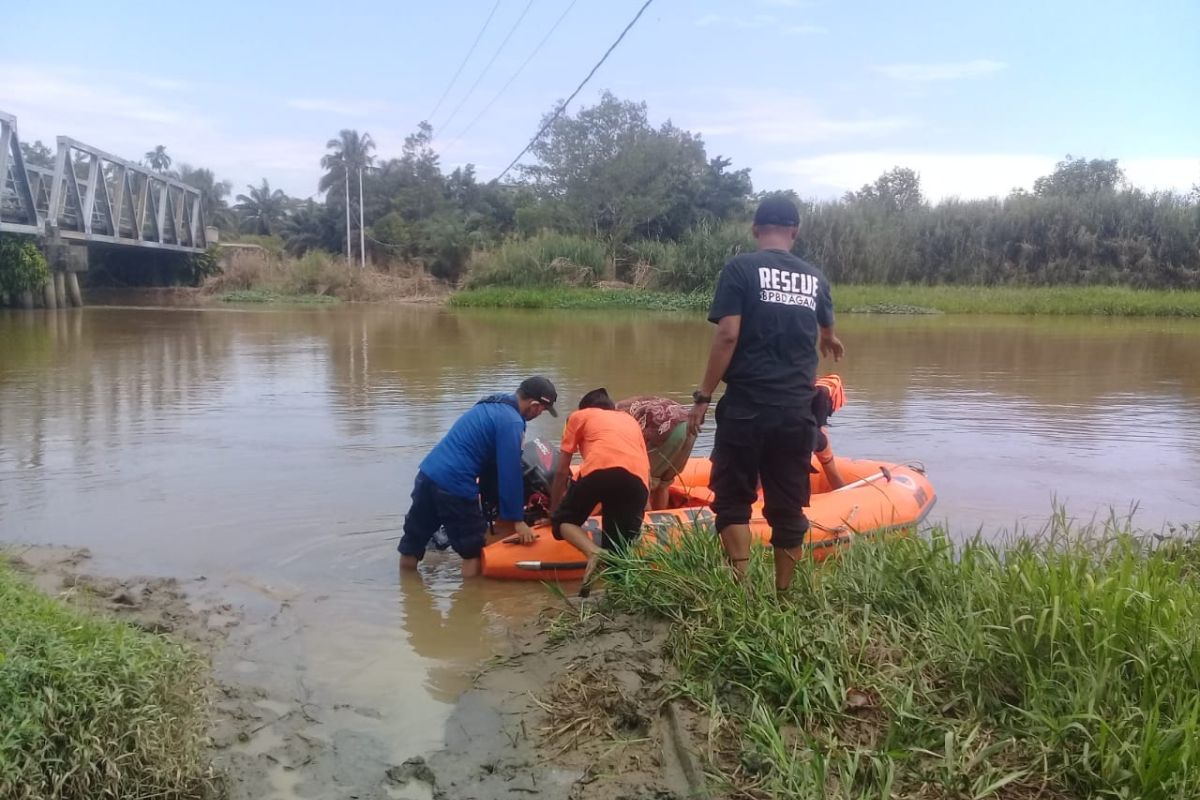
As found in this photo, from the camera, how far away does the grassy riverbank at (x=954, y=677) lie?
104 inches

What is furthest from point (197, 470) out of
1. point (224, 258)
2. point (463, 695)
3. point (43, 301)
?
point (224, 258)

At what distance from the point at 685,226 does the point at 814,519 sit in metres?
33.7

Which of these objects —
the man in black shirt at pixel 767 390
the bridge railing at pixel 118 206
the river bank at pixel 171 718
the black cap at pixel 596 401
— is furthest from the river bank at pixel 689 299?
the river bank at pixel 171 718

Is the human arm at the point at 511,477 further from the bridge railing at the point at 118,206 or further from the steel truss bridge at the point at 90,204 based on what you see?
the bridge railing at the point at 118,206

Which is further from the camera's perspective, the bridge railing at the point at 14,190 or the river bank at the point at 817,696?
the bridge railing at the point at 14,190

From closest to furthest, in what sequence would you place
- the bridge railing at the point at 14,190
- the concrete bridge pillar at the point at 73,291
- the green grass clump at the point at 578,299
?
1. the bridge railing at the point at 14,190
2. the concrete bridge pillar at the point at 73,291
3. the green grass clump at the point at 578,299

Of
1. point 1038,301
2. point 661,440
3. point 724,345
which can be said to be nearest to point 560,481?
point 661,440

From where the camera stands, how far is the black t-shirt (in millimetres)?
3982

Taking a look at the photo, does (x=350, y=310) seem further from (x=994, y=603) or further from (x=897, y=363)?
(x=994, y=603)

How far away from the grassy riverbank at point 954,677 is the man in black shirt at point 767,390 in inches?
11.6

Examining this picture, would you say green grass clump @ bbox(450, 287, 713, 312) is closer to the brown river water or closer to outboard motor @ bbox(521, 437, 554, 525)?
the brown river water

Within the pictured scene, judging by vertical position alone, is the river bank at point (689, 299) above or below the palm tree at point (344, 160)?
below

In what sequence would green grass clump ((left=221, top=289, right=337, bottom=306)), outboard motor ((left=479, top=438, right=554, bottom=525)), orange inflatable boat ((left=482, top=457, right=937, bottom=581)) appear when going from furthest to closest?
green grass clump ((left=221, top=289, right=337, bottom=306))
outboard motor ((left=479, top=438, right=554, bottom=525))
orange inflatable boat ((left=482, top=457, right=937, bottom=581))

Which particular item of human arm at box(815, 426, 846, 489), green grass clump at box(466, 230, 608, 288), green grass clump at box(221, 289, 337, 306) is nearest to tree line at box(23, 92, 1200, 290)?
green grass clump at box(466, 230, 608, 288)
